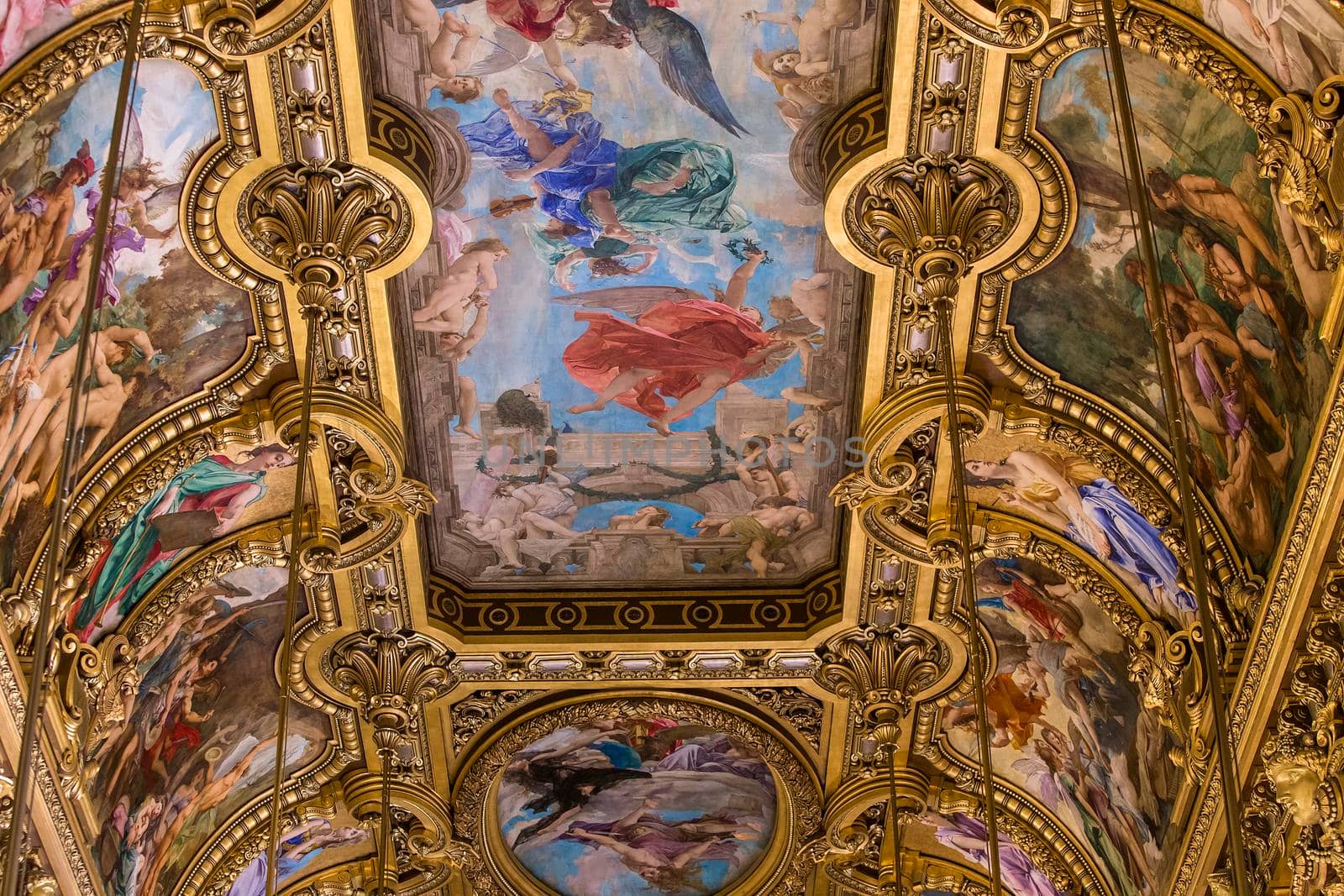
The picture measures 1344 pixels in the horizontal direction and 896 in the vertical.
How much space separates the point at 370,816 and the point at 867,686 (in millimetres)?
4809

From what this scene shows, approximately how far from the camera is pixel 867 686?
1638 cm

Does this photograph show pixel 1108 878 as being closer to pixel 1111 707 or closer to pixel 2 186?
pixel 1111 707

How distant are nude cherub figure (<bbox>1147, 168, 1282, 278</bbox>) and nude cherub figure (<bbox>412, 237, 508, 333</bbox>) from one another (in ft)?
15.4

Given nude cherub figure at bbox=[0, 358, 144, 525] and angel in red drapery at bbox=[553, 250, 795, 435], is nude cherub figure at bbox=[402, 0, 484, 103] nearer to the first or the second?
angel in red drapery at bbox=[553, 250, 795, 435]

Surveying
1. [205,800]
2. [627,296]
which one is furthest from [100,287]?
[205,800]

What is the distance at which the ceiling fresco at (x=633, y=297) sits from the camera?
39.9 ft

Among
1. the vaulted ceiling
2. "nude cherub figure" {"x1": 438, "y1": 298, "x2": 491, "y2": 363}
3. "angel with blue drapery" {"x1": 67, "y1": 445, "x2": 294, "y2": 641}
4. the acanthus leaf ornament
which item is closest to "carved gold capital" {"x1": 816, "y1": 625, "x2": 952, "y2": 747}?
the vaulted ceiling

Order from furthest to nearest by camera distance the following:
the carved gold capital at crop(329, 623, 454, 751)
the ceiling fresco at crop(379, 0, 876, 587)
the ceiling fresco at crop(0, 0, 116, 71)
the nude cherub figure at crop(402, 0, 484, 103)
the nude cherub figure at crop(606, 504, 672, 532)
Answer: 1. the carved gold capital at crop(329, 623, 454, 751)
2. the nude cherub figure at crop(606, 504, 672, 532)
3. the ceiling fresco at crop(379, 0, 876, 587)
4. the nude cherub figure at crop(402, 0, 484, 103)
5. the ceiling fresco at crop(0, 0, 116, 71)

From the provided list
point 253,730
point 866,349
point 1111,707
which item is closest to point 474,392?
point 866,349

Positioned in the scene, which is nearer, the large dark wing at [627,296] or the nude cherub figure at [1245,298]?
the nude cherub figure at [1245,298]

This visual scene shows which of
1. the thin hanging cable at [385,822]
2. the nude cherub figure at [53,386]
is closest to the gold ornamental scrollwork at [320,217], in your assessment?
the nude cherub figure at [53,386]

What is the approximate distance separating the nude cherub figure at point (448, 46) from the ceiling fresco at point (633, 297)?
1cm

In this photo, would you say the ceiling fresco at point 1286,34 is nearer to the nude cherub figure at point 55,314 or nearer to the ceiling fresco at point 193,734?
the nude cherub figure at point 55,314

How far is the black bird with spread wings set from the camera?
1193 cm
